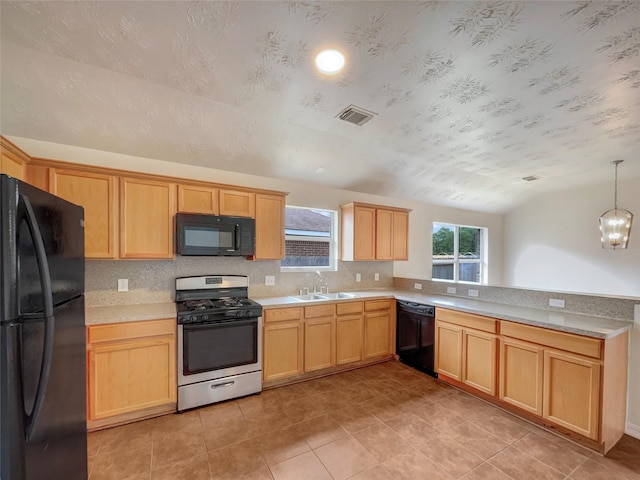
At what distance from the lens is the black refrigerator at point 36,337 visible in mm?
1007

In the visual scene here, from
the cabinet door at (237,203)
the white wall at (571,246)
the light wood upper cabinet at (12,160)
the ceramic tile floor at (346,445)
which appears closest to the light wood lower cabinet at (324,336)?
the ceramic tile floor at (346,445)

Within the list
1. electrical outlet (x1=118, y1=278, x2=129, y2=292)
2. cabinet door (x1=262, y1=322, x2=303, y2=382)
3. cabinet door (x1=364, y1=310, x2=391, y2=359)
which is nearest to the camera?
electrical outlet (x1=118, y1=278, x2=129, y2=292)

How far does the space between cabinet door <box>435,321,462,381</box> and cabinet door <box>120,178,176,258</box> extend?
3092 mm

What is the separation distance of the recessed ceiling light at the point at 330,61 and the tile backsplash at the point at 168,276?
2.32m

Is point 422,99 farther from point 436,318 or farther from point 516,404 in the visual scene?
point 516,404

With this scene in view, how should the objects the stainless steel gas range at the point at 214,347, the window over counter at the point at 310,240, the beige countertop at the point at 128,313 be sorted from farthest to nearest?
the window over counter at the point at 310,240 < the stainless steel gas range at the point at 214,347 < the beige countertop at the point at 128,313

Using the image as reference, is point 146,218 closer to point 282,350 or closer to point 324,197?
point 282,350

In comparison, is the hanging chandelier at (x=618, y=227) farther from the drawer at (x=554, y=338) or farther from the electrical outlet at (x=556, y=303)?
the drawer at (x=554, y=338)

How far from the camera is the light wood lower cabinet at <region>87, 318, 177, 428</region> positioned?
231 centimetres

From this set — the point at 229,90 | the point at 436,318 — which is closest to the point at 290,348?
the point at 436,318

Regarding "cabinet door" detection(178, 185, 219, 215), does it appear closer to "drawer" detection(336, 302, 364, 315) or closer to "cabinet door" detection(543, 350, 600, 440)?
"drawer" detection(336, 302, 364, 315)

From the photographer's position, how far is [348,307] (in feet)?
11.7

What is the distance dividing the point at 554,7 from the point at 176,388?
383 cm

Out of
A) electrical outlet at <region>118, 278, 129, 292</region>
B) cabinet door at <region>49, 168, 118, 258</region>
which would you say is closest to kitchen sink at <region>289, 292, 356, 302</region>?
electrical outlet at <region>118, 278, 129, 292</region>
